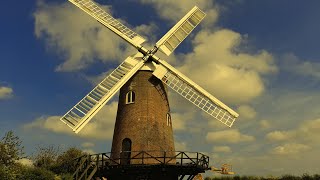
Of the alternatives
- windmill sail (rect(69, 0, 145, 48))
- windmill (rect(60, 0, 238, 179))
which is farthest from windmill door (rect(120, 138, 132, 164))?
windmill sail (rect(69, 0, 145, 48))

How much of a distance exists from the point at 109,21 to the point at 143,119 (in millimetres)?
7451

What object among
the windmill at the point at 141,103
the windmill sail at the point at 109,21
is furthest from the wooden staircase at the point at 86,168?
the windmill sail at the point at 109,21

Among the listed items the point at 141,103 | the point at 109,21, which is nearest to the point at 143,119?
the point at 141,103

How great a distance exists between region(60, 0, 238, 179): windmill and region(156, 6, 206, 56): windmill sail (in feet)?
0.25

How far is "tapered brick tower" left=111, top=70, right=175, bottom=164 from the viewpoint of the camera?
19906 millimetres

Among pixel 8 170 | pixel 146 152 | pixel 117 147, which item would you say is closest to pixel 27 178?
pixel 8 170

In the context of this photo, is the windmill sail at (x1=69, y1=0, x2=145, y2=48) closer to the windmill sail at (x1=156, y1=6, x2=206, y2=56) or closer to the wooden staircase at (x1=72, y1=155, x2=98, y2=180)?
the windmill sail at (x1=156, y1=6, x2=206, y2=56)

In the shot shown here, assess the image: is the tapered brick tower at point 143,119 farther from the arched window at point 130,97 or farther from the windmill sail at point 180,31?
the windmill sail at point 180,31

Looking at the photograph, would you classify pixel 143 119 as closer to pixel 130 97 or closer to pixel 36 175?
pixel 130 97

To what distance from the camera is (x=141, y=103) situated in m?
20.7

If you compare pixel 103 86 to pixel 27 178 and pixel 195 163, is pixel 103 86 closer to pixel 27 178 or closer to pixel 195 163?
pixel 195 163

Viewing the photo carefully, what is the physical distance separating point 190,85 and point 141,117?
12.8ft

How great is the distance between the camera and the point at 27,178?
24547 millimetres

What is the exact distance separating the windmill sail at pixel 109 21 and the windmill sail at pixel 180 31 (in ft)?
4.80
